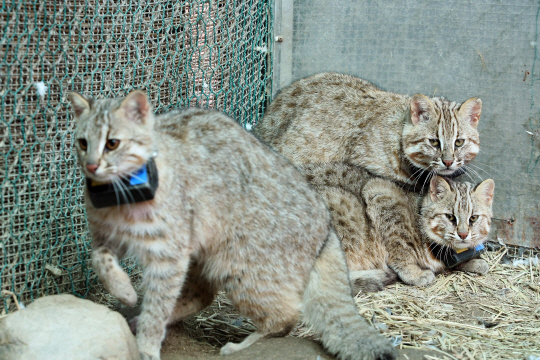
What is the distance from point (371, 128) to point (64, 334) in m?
4.29

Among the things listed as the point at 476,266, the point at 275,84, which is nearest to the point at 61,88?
the point at 275,84

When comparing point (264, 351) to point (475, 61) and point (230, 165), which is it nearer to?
point (230, 165)

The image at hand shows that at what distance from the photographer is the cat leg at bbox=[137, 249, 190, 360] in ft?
12.4

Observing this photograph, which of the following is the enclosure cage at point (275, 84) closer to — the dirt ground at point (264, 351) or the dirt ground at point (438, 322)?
the dirt ground at point (438, 322)

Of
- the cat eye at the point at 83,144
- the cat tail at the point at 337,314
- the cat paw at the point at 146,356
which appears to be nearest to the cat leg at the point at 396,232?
the cat tail at the point at 337,314

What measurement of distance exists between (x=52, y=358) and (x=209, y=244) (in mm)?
1252

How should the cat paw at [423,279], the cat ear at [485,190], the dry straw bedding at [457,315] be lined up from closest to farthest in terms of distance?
the dry straw bedding at [457,315], the cat paw at [423,279], the cat ear at [485,190]

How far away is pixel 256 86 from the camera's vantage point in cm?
705

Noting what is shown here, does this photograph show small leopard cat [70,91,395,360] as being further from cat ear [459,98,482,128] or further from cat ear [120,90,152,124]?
cat ear [459,98,482,128]

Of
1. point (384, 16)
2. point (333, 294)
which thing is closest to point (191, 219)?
point (333, 294)

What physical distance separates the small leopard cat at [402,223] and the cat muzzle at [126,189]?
8.90ft

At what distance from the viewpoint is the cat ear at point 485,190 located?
600 centimetres

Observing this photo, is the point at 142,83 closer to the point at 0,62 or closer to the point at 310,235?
the point at 0,62

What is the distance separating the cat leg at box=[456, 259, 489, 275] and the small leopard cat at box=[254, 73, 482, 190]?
98 centimetres
